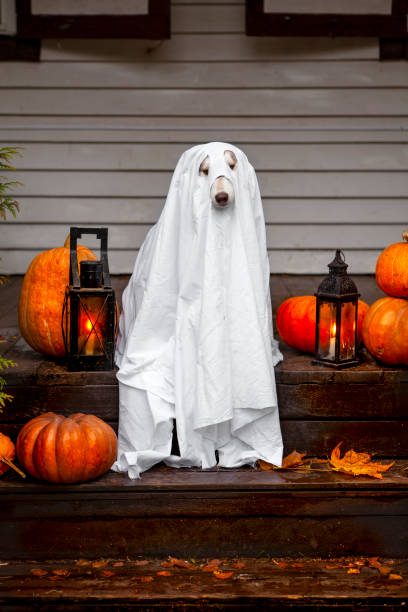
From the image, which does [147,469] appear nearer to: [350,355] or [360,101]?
[350,355]

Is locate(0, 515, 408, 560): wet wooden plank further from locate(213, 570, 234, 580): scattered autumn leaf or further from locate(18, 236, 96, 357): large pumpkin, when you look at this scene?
locate(18, 236, 96, 357): large pumpkin

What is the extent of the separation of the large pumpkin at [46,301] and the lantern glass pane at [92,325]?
0.48ft

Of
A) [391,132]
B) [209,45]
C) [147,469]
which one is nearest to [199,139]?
[209,45]

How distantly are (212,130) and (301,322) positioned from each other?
9.45 ft

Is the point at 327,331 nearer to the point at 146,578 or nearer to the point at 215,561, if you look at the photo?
the point at 215,561

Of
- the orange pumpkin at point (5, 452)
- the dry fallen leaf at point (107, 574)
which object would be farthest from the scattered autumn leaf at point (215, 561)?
the orange pumpkin at point (5, 452)

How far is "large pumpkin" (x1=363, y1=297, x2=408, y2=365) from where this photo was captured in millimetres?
3357

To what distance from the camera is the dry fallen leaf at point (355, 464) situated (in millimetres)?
3129

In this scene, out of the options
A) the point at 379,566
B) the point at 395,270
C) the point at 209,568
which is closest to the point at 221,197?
the point at 395,270

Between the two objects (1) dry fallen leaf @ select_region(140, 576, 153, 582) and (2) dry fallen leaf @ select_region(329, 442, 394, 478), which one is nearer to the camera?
(1) dry fallen leaf @ select_region(140, 576, 153, 582)

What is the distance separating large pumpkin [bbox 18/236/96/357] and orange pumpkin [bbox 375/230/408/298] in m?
1.38

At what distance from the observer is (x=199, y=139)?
6.18 meters

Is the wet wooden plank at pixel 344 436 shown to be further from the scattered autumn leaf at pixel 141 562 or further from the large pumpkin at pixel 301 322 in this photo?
the scattered autumn leaf at pixel 141 562

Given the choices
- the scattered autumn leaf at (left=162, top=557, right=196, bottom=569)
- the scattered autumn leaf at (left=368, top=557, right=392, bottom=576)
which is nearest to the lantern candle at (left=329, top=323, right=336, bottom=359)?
the scattered autumn leaf at (left=368, top=557, right=392, bottom=576)
